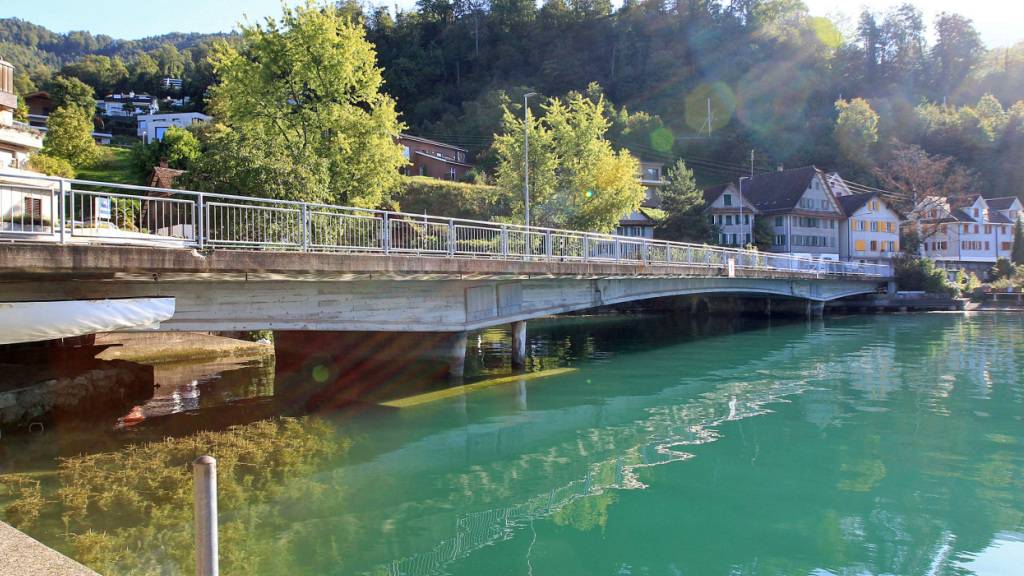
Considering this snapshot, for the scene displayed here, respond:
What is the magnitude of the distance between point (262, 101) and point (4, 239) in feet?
63.8

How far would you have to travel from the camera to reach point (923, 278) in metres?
56.0

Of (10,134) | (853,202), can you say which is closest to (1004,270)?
(853,202)

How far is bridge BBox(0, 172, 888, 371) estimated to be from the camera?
10.8m

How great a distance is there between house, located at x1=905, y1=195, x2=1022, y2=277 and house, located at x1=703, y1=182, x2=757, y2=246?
68.3 feet

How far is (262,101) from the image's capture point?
92.0 ft

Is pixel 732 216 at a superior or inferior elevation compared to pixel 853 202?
inferior

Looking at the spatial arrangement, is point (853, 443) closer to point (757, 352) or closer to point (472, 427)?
point (472, 427)

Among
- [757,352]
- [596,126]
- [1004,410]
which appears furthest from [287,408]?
[596,126]

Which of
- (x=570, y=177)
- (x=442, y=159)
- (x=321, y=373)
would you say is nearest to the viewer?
(x=321, y=373)

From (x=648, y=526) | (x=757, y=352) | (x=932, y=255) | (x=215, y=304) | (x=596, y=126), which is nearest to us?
(x=648, y=526)

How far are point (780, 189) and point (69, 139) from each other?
68.7 m

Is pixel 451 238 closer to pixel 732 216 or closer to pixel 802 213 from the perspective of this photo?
pixel 732 216

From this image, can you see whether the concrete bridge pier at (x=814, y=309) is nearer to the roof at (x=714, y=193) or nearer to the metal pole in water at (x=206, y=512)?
the roof at (x=714, y=193)

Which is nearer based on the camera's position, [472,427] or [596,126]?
[472,427]
